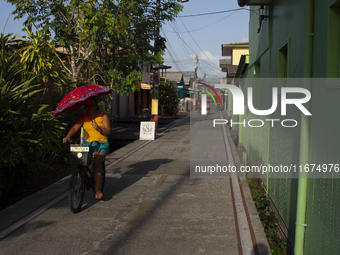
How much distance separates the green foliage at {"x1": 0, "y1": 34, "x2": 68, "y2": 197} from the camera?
650cm

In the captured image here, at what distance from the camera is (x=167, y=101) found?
3575 centimetres

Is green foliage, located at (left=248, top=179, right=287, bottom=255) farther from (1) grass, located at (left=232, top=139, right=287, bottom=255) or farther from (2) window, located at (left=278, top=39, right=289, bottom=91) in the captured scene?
(2) window, located at (left=278, top=39, right=289, bottom=91)

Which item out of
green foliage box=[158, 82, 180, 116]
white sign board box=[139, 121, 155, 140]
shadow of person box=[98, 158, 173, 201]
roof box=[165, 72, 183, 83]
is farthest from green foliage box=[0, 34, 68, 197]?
roof box=[165, 72, 183, 83]

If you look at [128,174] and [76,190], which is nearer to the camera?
[76,190]

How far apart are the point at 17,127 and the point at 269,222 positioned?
5049mm

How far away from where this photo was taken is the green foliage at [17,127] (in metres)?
6.50

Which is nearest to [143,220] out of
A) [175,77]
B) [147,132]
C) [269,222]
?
[269,222]

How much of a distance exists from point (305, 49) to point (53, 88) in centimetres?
812

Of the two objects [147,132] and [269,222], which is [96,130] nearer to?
[269,222]

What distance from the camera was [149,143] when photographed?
15.6m

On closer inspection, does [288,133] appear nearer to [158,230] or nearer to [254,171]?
[158,230]

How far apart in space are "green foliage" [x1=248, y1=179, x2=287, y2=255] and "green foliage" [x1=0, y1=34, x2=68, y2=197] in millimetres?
4546

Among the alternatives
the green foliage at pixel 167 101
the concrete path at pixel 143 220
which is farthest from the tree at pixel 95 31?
the green foliage at pixel 167 101

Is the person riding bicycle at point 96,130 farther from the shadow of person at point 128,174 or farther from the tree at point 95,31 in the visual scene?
the tree at point 95,31
